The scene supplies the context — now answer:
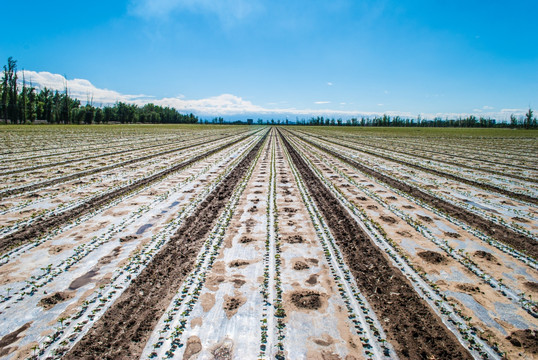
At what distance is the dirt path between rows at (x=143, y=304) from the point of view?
10.5 feet

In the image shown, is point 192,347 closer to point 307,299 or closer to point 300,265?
point 307,299

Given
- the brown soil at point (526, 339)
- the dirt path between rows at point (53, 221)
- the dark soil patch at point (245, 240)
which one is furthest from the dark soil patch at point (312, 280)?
the dirt path between rows at point (53, 221)

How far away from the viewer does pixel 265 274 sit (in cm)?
488

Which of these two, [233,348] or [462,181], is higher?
[462,181]

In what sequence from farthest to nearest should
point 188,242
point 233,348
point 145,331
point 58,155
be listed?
point 58,155 < point 188,242 < point 145,331 < point 233,348

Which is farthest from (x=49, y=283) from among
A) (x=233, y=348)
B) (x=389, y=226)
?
(x=389, y=226)

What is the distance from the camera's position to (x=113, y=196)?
938 cm

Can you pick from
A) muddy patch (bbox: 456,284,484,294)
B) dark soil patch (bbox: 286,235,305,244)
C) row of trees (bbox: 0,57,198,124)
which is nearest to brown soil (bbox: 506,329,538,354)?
muddy patch (bbox: 456,284,484,294)

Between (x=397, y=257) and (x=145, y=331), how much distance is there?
436 cm

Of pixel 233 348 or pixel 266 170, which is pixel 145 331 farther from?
pixel 266 170

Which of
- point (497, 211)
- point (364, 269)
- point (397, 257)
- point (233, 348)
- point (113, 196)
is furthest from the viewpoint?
point (113, 196)

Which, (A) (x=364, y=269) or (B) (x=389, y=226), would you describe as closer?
(A) (x=364, y=269)

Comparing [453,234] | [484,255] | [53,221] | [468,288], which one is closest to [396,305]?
[468,288]

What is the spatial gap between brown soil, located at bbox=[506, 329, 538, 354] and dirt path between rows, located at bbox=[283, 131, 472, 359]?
27.8 inches
